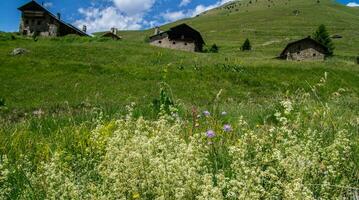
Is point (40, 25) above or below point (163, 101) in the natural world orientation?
above

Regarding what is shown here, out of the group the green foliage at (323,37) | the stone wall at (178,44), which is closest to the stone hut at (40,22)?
the stone wall at (178,44)

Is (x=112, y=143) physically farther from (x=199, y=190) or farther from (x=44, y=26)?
(x=44, y=26)

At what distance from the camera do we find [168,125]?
522 cm

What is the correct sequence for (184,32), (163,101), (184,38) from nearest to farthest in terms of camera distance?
(163,101) → (184,32) → (184,38)

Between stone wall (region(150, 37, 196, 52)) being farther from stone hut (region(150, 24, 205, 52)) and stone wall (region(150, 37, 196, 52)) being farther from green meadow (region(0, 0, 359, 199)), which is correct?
green meadow (region(0, 0, 359, 199))

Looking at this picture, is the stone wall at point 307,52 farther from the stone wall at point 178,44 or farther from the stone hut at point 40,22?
the stone hut at point 40,22

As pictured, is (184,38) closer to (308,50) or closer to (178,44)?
(178,44)

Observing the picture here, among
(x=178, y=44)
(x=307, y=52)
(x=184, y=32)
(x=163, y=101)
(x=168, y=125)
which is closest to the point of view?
(x=168, y=125)

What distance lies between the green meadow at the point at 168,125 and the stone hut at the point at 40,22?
94.1 feet

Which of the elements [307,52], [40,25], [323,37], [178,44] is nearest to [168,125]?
[178,44]

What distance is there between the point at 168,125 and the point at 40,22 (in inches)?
4197

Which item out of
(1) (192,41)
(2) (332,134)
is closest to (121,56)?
(1) (192,41)

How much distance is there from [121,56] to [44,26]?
161 ft

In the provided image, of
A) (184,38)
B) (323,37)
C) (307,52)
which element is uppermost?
(323,37)
